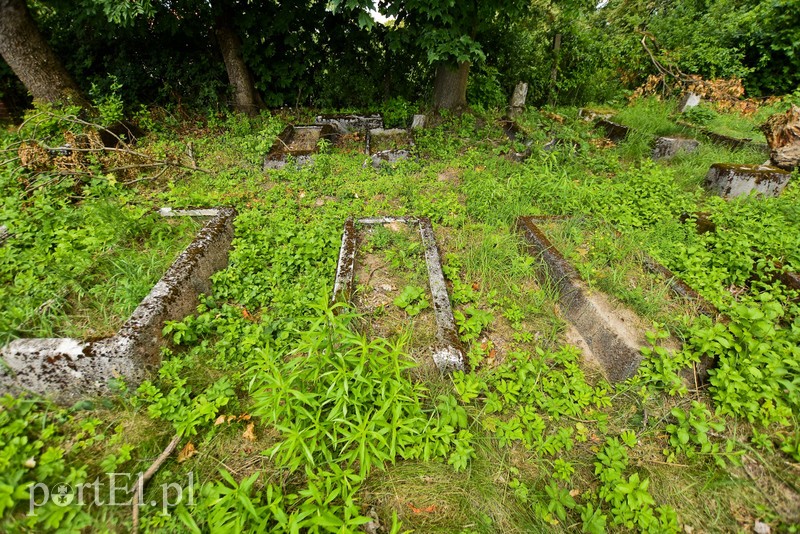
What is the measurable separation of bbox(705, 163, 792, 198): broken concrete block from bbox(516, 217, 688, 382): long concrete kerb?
307cm

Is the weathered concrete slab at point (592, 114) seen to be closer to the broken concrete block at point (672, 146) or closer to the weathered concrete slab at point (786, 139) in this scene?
the broken concrete block at point (672, 146)

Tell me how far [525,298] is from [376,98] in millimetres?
6669

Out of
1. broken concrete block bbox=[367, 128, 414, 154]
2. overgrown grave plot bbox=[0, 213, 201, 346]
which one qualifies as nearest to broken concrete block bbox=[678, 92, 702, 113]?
broken concrete block bbox=[367, 128, 414, 154]

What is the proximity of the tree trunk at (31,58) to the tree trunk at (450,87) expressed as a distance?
6316 millimetres

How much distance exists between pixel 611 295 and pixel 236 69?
754 cm

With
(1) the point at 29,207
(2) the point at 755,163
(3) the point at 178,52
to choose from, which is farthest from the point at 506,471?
(3) the point at 178,52

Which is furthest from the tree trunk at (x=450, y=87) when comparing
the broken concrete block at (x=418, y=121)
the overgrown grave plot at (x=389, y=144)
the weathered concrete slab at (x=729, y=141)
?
the weathered concrete slab at (x=729, y=141)

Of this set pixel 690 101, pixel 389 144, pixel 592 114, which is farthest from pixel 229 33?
pixel 690 101

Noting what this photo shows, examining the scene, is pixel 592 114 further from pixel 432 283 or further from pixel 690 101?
pixel 432 283

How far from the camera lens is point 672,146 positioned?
5.41 meters

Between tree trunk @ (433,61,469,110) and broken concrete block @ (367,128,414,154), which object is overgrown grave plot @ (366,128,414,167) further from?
tree trunk @ (433,61,469,110)

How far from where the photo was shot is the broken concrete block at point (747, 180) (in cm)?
416

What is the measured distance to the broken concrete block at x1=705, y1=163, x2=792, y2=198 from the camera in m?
4.16

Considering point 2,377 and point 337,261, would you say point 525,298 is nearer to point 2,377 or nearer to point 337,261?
point 337,261
